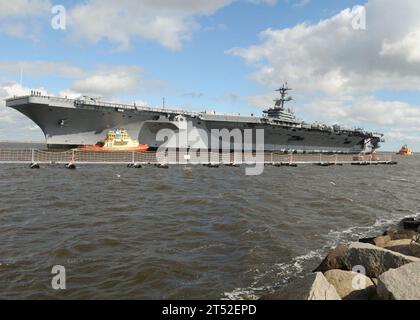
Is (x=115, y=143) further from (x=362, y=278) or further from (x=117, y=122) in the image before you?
(x=362, y=278)

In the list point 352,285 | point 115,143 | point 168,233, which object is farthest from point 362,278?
point 115,143

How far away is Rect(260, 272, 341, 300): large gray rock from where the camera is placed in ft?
13.2

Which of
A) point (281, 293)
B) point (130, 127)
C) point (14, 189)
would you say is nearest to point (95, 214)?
point (14, 189)

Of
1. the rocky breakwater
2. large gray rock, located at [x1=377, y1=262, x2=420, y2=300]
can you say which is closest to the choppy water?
the rocky breakwater

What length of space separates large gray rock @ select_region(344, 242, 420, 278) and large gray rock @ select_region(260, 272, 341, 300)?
1.36m

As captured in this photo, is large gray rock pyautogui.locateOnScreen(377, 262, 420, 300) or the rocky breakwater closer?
large gray rock pyautogui.locateOnScreen(377, 262, 420, 300)

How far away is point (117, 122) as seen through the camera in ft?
129

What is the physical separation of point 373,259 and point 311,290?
1.82 meters

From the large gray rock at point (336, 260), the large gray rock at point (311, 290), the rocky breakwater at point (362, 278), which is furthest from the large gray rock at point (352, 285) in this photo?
the large gray rock at point (336, 260)

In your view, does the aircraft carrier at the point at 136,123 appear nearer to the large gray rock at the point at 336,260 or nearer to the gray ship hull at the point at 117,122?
the gray ship hull at the point at 117,122

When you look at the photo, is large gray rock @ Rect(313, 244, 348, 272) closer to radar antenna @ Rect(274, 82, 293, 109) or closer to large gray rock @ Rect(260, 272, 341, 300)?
large gray rock @ Rect(260, 272, 341, 300)

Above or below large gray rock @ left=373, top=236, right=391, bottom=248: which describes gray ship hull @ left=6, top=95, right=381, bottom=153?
above

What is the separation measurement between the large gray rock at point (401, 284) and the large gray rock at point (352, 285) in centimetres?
47

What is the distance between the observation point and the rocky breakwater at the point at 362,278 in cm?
397
